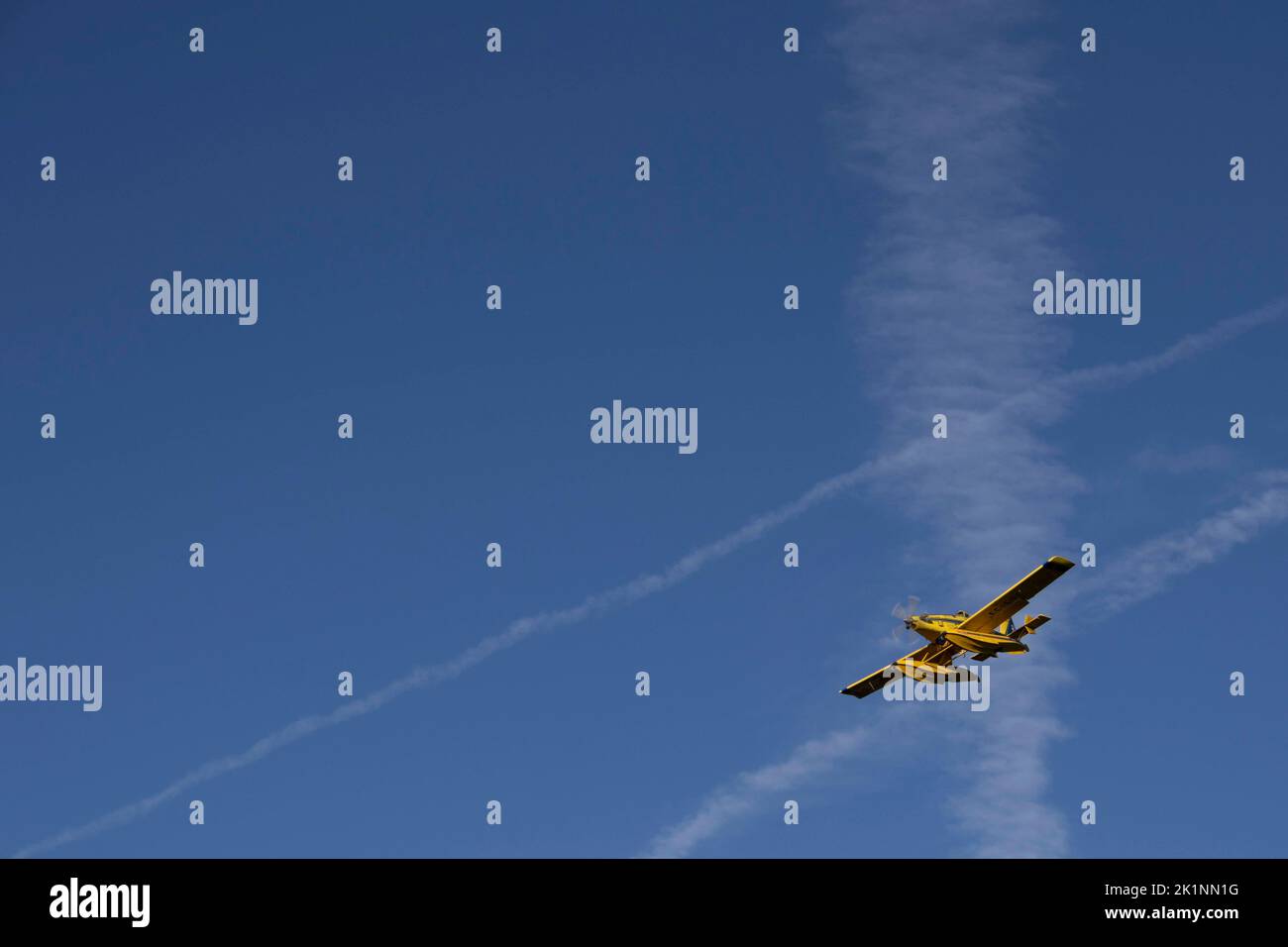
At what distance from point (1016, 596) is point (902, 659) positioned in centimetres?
1479

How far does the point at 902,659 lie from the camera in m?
138

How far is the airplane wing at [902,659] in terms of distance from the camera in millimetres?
132875

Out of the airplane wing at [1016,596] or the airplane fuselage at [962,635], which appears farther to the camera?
the airplane fuselage at [962,635]

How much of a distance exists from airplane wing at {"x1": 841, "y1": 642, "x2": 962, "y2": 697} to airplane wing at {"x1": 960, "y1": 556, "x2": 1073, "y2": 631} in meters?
3.11

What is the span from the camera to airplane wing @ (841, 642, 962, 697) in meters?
133

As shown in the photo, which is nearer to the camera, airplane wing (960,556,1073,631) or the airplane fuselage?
airplane wing (960,556,1073,631)

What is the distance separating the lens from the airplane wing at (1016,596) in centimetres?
12200

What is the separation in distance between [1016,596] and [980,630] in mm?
4696

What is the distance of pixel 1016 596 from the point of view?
125625 millimetres

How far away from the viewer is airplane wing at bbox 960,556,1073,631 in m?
122
